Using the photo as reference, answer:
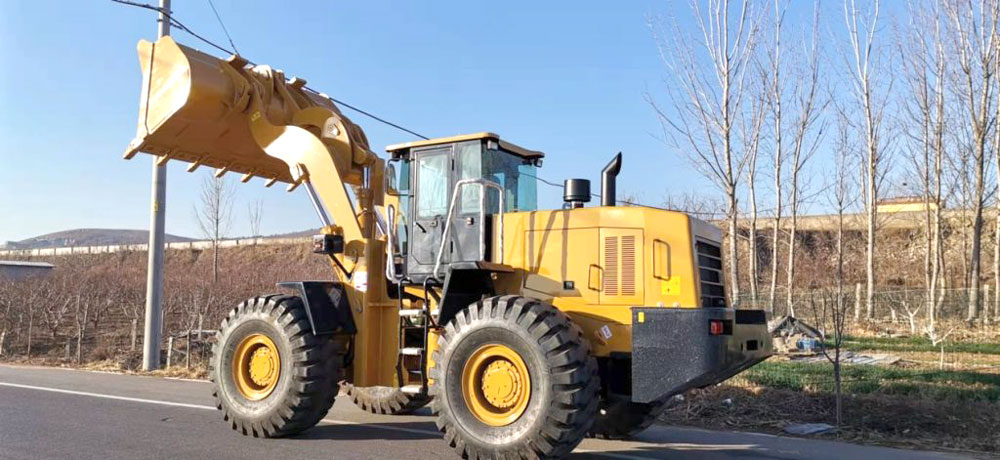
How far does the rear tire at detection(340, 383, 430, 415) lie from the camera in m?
8.95

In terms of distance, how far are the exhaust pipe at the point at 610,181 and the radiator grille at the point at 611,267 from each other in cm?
61

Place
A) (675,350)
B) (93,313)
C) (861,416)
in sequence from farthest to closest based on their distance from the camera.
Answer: (93,313) → (861,416) → (675,350)

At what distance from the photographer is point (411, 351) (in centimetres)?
741

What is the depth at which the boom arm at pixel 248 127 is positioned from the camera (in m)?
8.20

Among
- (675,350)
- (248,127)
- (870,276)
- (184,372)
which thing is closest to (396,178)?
(248,127)

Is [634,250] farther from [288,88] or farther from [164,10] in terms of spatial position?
[164,10]

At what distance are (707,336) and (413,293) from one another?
10.6 feet

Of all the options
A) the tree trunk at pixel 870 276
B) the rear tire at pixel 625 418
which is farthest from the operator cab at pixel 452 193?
the tree trunk at pixel 870 276

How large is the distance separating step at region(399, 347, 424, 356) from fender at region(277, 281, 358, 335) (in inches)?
25.8

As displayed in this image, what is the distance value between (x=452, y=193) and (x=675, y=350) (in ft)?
9.04

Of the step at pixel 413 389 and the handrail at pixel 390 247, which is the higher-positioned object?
the handrail at pixel 390 247

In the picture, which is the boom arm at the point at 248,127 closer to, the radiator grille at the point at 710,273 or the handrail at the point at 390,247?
the handrail at the point at 390,247

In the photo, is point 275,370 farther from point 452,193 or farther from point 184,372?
point 184,372

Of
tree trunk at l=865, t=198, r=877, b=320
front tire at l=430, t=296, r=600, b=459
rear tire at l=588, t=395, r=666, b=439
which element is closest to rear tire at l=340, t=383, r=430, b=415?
rear tire at l=588, t=395, r=666, b=439
